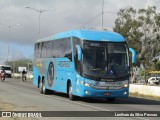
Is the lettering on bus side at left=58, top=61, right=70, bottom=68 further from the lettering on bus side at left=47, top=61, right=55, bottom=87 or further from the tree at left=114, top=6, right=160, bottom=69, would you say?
the tree at left=114, top=6, right=160, bottom=69

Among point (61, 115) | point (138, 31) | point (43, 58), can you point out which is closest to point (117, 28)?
point (138, 31)

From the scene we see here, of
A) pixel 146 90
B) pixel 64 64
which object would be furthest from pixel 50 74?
pixel 146 90

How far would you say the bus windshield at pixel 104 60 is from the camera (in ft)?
71.2

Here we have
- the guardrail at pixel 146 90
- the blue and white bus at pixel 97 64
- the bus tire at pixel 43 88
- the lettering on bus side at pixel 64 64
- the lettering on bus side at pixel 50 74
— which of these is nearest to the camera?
the blue and white bus at pixel 97 64

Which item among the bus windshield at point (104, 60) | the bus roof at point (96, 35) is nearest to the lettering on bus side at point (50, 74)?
the bus roof at point (96, 35)

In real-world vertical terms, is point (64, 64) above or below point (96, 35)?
below

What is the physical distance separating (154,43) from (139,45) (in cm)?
220

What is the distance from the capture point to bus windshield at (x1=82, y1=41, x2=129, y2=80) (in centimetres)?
2170

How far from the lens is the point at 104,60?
859 inches

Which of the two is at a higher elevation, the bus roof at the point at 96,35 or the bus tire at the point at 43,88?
the bus roof at the point at 96,35

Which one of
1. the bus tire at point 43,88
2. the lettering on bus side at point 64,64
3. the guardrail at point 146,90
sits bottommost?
the guardrail at point 146,90

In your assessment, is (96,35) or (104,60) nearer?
(104,60)

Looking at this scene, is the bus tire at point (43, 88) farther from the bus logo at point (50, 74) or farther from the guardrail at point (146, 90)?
the guardrail at point (146, 90)

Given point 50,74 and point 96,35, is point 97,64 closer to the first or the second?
point 96,35
